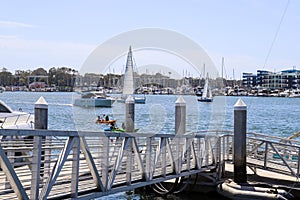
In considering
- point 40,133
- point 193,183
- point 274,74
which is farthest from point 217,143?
point 274,74

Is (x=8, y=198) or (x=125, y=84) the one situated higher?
(x=125, y=84)

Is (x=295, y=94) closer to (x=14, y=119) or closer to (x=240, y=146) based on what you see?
(x=14, y=119)

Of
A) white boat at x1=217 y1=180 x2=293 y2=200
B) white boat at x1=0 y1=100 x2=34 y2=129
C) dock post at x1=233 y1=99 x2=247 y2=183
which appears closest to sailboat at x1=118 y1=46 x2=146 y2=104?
white boat at x1=0 y1=100 x2=34 y2=129

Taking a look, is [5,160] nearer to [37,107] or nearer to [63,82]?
[37,107]

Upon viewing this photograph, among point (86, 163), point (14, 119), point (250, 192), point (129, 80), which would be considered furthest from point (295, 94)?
point (86, 163)

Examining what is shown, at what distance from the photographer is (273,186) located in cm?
1616

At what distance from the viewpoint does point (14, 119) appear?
20812 mm

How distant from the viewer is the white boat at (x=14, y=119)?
1962cm

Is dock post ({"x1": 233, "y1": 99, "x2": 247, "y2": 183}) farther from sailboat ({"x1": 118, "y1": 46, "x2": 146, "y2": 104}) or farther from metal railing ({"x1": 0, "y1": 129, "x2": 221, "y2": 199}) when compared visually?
sailboat ({"x1": 118, "y1": 46, "x2": 146, "y2": 104})

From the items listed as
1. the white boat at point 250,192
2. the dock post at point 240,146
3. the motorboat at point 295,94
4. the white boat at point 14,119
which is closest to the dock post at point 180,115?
the dock post at point 240,146

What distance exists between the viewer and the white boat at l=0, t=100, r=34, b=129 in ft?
64.4

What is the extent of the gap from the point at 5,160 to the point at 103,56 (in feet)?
21.5

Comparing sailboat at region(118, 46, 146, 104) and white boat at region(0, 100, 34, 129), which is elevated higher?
sailboat at region(118, 46, 146, 104)

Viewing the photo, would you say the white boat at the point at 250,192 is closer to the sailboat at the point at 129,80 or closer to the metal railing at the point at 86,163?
the metal railing at the point at 86,163
